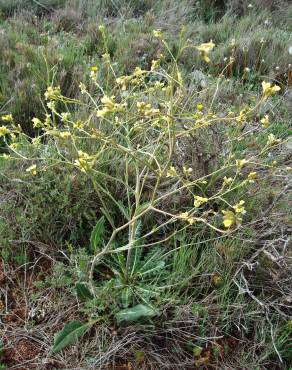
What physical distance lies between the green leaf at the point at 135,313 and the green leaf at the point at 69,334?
5.0 inches

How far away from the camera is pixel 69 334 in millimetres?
1837

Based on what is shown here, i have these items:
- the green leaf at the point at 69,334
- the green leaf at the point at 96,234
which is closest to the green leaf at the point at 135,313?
the green leaf at the point at 69,334

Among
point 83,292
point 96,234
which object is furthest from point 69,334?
point 96,234

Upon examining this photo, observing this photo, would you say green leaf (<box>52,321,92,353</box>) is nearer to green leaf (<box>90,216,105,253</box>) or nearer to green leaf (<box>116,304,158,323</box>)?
green leaf (<box>116,304,158,323</box>)

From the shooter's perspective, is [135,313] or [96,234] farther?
[96,234]

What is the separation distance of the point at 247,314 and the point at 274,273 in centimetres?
24

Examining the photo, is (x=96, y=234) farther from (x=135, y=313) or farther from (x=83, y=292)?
(x=135, y=313)

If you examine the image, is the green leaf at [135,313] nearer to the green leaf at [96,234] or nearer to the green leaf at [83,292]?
the green leaf at [83,292]

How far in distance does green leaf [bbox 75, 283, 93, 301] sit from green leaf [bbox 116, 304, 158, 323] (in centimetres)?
14

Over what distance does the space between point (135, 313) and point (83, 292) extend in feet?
0.75

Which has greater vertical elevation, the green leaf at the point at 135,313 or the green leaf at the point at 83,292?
the green leaf at the point at 83,292

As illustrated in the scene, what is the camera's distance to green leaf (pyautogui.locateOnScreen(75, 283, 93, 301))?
1.92 metres

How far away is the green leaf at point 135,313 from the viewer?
1.88 meters

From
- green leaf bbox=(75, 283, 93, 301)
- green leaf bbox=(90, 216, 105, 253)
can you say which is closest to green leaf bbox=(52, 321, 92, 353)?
green leaf bbox=(75, 283, 93, 301)
